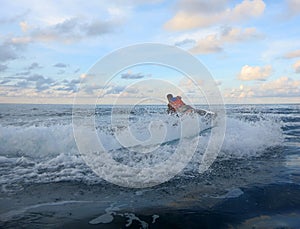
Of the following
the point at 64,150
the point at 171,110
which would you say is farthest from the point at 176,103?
the point at 64,150

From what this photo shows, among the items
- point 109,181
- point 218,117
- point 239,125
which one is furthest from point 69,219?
point 218,117

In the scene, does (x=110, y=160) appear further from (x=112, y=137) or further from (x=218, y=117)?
(x=218, y=117)

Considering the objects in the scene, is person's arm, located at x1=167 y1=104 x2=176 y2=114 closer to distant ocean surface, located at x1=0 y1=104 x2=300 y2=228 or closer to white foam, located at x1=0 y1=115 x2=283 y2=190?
white foam, located at x1=0 y1=115 x2=283 y2=190

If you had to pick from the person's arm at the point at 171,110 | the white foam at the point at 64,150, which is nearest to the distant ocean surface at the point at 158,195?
the white foam at the point at 64,150

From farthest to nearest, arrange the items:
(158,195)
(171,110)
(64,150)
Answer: (171,110) < (64,150) < (158,195)

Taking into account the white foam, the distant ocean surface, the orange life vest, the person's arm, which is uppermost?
the orange life vest

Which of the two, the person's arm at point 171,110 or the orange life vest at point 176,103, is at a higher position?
the orange life vest at point 176,103

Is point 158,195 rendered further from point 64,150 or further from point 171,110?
point 171,110

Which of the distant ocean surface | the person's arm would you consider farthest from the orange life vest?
the distant ocean surface

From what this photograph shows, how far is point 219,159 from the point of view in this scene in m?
8.70

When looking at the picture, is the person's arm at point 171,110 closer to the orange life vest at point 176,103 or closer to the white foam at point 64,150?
the orange life vest at point 176,103

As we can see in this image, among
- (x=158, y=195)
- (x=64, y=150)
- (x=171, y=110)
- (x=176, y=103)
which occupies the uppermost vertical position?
(x=176, y=103)

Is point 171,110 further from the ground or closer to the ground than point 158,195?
further from the ground

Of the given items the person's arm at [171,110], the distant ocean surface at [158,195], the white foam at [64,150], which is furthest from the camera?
the person's arm at [171,110]
